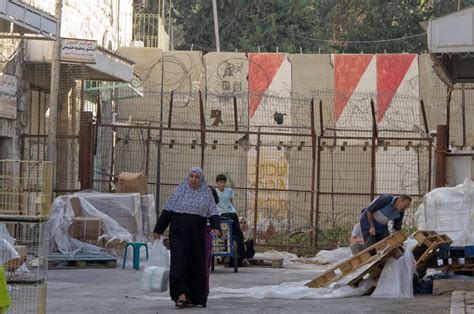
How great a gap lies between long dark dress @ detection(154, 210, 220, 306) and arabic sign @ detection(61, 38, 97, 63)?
10.00m

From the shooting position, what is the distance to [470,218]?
17.4m

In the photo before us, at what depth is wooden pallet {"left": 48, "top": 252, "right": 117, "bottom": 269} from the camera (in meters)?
20.8

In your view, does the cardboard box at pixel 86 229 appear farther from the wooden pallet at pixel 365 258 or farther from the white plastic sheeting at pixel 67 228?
the wooden pallet at pixel 365 258

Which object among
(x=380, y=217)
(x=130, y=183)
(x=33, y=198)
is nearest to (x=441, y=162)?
(x=380, y=217)

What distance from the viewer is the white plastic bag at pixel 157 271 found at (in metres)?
15.0

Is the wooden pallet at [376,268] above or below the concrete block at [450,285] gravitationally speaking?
above

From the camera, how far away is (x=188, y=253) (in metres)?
14.5

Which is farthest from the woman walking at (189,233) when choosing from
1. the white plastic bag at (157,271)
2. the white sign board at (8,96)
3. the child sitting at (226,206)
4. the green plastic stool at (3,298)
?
the white sign board at (8,96)

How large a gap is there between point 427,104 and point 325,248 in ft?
25.9

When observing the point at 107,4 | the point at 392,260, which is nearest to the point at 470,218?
the point at 392,260

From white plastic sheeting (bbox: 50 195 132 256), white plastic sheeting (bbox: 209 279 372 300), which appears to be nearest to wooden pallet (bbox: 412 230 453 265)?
white plastic sheeting (bbox: 209 279 372 300)

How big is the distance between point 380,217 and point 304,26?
31702 millimetres

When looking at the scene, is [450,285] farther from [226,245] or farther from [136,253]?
[136,253]

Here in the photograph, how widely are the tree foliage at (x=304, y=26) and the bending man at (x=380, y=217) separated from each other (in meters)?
29.1
